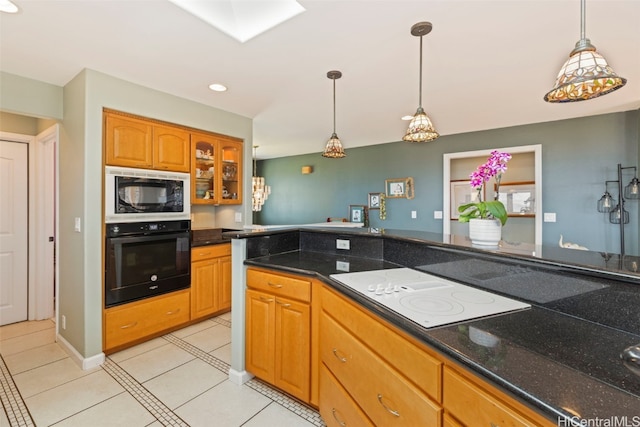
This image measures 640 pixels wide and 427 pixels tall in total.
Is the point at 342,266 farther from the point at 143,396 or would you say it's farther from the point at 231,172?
the point at 231,172

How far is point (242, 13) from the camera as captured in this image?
1.86m

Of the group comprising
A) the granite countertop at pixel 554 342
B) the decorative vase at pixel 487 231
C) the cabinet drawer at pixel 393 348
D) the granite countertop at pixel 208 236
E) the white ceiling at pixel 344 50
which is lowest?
the cabinet drawer at pixel 393 348

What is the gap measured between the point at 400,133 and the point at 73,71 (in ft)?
12.7

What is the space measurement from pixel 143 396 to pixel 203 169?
2233mm

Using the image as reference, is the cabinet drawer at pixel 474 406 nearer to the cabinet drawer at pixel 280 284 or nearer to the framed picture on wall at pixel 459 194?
the cabinet drawer at pixel 280 284

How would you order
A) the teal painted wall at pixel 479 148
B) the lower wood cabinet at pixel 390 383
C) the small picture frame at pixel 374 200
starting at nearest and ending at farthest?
the lower wood cabinet at pixel 390 383, the teal painted wall at pixel 479 148, the small picture frame at pixel 374 200

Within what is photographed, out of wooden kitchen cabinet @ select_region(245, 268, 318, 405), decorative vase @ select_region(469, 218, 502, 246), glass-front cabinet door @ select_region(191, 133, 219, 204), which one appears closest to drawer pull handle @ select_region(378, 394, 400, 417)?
wooden kitchen cabinet @ select_region(245, 268, 318, 405)

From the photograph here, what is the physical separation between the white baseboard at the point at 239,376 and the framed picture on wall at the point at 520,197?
391cm

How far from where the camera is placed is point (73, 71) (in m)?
2.40

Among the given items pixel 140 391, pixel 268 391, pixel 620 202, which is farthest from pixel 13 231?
pixel 620 202

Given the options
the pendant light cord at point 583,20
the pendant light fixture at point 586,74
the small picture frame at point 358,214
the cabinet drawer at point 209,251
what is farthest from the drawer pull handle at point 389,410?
the small picture frame at point 358,214

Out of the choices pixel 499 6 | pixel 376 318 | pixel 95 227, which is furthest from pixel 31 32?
pixel 499 6

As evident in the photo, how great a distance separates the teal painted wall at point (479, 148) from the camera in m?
3.45

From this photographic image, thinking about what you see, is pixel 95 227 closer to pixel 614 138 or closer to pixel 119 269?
pixel 119 269
